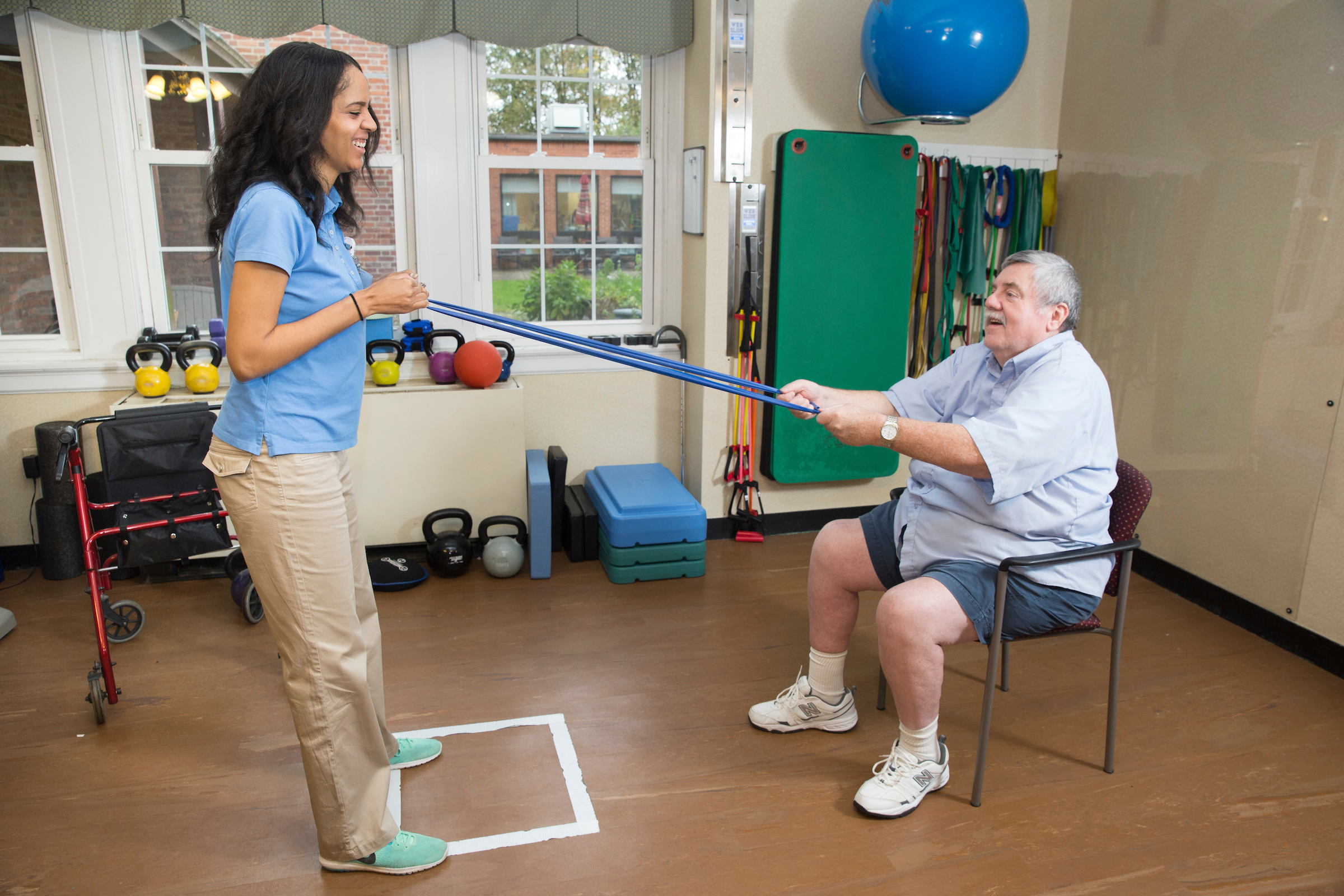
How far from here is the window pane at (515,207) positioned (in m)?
4.00

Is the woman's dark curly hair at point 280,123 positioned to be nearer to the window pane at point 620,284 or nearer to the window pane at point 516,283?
the window pane at point 516,283

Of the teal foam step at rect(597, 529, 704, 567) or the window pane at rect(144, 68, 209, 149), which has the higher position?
the window pane at rect(144, 68, 209, 149)

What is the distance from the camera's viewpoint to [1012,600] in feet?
7.23

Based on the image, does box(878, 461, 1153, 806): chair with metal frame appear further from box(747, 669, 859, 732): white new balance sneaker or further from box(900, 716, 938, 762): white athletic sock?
box(747, 669, 859, 732): white new balance sneaker

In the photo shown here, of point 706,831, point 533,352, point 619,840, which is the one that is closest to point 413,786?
point 619,840

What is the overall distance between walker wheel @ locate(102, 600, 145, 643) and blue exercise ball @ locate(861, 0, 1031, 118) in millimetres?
3260

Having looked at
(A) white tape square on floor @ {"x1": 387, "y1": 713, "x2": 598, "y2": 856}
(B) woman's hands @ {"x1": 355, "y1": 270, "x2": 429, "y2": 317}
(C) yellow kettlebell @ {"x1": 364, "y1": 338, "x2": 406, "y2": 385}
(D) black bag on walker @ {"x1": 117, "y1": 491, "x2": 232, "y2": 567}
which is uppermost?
(B) woman's hands @ {"x1": 355, "y1": 270, "x2": 429, "y2": 317}

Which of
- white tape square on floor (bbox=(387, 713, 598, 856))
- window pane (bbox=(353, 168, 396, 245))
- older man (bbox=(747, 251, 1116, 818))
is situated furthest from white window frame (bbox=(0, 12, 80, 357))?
older man (bbox=(747, 251, 1116, 818))

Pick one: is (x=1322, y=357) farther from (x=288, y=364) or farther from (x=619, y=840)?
(x=288, y=364)

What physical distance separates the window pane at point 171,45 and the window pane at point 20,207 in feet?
2.07

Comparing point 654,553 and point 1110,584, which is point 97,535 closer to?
point 654,553

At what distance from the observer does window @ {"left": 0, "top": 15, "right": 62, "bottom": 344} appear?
347 cm

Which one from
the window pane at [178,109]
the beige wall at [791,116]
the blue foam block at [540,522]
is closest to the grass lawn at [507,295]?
the beige wall at [791,116]

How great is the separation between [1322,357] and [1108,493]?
1.34 metres
